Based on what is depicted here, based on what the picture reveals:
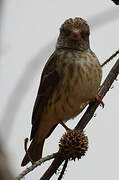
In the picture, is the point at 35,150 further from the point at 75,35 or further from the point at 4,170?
the point at 4,170

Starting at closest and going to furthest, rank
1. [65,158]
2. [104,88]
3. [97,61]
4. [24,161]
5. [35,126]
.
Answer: [65,158] < [104,88] < [24,161] < [97,61] < [35,126]

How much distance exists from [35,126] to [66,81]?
2.21 feet

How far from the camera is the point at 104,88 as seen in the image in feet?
7.31

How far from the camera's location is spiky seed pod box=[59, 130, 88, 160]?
75.7 inches

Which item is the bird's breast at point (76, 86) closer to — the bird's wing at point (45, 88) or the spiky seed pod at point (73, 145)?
the bird's wing at point (45, 88)

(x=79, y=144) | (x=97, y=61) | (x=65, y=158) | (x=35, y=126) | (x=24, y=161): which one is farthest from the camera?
(x=35, y=126)

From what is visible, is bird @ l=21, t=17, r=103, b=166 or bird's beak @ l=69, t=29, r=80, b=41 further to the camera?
bird's beak @ l=69, t=29, r=80, b=41

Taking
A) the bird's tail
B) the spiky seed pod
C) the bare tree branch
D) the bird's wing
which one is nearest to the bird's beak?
the bird's wing

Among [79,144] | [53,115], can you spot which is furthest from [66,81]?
[79,144]

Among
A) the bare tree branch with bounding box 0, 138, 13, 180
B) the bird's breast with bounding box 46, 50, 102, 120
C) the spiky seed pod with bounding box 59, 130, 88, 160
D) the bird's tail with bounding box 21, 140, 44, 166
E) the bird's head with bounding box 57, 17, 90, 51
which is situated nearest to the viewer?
the bare tree branch with bounding box 0, 138, 13, 180

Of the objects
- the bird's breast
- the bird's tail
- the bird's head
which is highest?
the bird's head

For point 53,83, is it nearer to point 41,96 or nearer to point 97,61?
point 41,96

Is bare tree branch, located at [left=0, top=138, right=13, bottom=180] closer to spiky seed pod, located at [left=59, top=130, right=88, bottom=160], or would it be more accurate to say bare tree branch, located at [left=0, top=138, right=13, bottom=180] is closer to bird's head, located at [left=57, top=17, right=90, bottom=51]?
spiky seed pod, located at [left=59, top=130, right=88, bottom=160]

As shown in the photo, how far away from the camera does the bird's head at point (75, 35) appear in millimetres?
3434
